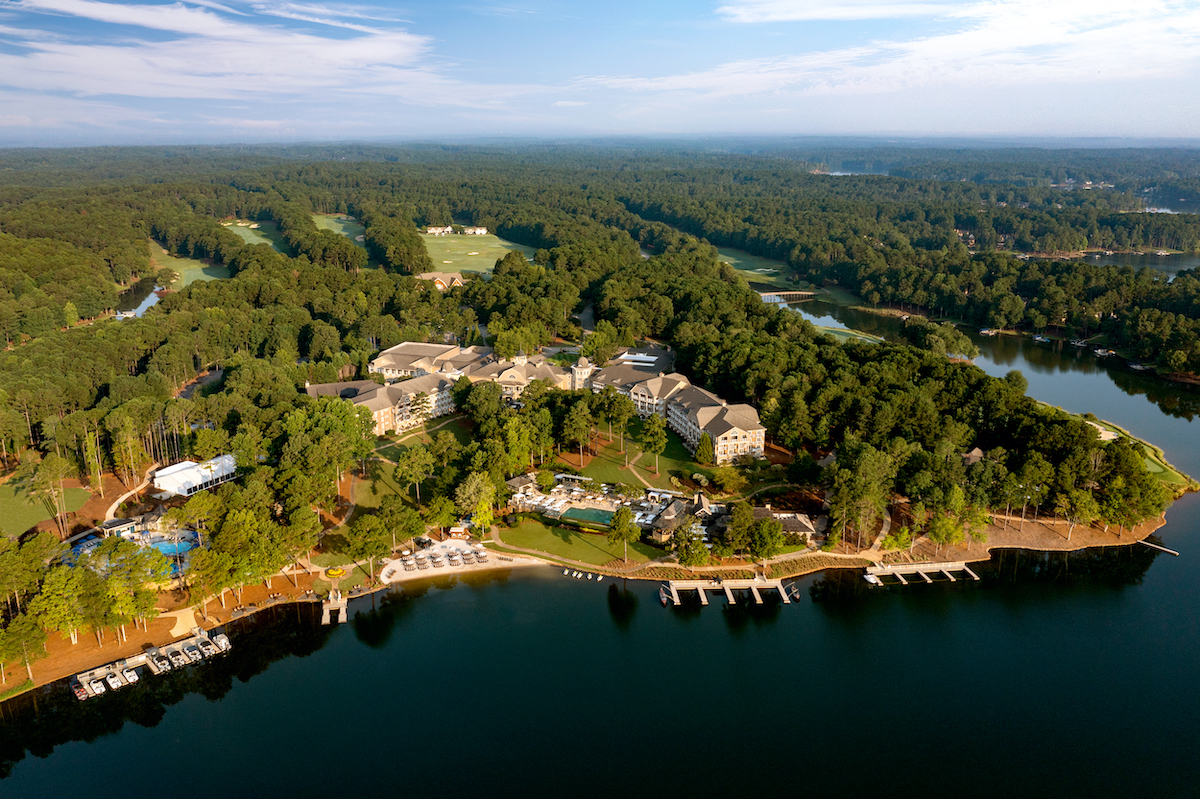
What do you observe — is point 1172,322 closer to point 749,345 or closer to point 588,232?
point 749,345

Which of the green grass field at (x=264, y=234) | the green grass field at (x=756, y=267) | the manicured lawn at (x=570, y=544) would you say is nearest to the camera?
the manicured lawn at (x=570, y=544)

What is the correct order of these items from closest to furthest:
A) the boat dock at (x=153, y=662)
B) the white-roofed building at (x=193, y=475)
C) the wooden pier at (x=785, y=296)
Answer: the boat dock at (x=153, y=662), the white-roofed building at (x=193, y=475), the wooden pier at (x=785, y=296)

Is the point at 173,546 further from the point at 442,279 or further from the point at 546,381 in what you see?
the point at 442,279

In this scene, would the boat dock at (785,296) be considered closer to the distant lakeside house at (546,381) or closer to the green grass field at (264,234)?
the distant lakeside house at (546,381)

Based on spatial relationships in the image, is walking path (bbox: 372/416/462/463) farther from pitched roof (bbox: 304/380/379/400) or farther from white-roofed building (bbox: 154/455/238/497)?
white-roofed building (bbox: 154/455/238/497)

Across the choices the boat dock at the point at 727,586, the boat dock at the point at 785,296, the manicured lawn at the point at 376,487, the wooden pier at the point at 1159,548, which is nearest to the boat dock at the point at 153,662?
the manicured lawn at the point at 376,487

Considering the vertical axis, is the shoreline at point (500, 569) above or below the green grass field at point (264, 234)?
below

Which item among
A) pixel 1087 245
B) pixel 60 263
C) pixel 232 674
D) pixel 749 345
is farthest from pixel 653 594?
pixel 1087 245
